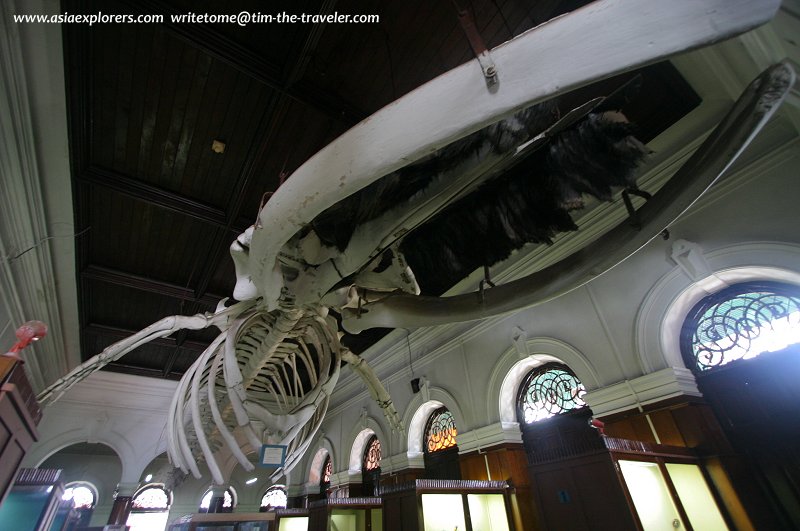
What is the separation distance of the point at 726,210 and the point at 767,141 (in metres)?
0.59

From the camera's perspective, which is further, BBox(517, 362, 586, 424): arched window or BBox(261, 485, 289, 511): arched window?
BBox(261, 485, 289, 511): arched window

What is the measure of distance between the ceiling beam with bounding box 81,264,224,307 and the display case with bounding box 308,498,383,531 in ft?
10.8

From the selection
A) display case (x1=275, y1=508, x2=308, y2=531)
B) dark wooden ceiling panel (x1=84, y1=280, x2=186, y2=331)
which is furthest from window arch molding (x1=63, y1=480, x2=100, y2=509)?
display case (x1=275, y1=508, x2=308, y2=531)

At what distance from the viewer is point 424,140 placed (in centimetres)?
81

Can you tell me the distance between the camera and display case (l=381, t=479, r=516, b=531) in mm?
3365

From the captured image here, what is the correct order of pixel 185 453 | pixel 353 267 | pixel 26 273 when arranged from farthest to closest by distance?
pixel 26 273 < pixel 185 453 < pixel 353 267

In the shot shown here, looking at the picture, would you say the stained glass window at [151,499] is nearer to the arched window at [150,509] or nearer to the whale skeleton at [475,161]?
the arched window at [150,509]

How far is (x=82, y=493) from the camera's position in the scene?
9492 millimetres

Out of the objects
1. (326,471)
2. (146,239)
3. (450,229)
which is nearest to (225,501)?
(326,471)

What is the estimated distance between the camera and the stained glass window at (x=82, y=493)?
9.26m

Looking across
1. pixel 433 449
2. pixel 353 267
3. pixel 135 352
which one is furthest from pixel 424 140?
pixel 135 352

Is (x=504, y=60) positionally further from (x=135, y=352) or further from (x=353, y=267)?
(x=135, y=352)

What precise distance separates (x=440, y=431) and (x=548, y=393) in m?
2.09

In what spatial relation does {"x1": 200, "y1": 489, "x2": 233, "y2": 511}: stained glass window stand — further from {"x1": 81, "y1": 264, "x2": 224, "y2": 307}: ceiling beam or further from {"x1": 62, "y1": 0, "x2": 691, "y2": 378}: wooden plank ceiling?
{"x1": 62, "y1": 0, "x2": 691, "y2": 378}: wooden plank ceiling
